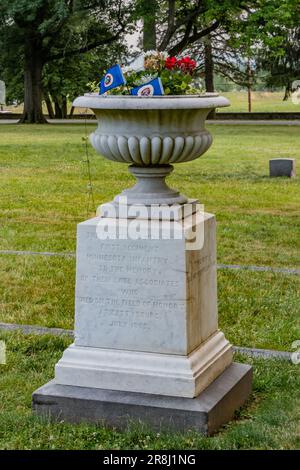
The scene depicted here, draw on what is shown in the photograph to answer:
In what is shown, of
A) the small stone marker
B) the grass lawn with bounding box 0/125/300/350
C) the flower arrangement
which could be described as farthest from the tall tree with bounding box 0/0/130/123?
the flower arrangement

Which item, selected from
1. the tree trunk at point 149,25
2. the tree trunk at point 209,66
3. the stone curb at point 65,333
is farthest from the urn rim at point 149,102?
the tree trunk at point 209,66

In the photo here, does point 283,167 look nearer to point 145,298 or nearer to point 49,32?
point 145,298

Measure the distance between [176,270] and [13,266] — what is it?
4.85m

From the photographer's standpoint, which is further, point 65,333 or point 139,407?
point 65,333

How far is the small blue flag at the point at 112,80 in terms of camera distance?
5.49 meters

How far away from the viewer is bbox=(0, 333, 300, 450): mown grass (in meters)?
5.07

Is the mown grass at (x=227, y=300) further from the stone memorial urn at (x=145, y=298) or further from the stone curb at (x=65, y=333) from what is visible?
the stone memorial urn at (x=145, y=298)

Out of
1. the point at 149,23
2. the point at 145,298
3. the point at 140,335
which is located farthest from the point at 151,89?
the point at 149,23

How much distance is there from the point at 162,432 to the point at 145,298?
2.60 feet

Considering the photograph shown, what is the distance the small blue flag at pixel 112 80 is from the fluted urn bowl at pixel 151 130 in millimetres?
92

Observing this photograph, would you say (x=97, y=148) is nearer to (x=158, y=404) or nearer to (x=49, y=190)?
(x=158, y=404)

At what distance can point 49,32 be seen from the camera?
40594mm

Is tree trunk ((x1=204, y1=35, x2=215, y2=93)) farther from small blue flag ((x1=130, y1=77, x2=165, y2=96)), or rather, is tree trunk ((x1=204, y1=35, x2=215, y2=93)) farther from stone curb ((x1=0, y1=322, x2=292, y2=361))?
small blue flag ((x1=130, y1=77, x2=165, y2=96))
